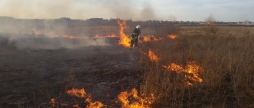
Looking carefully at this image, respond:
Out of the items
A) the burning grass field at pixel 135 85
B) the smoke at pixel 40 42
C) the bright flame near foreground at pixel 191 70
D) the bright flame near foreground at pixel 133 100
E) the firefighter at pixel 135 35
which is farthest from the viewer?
the smoke at pixel 40 42

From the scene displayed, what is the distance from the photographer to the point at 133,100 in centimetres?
589

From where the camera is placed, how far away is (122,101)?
229 inches

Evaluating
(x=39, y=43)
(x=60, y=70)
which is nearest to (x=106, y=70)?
(x=60, y=70)

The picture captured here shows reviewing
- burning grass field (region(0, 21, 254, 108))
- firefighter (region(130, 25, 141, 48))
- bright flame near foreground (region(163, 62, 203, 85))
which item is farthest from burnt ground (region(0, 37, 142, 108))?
firefighter (region(130, 25, 141, 48))

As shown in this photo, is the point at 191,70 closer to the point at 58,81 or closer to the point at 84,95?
the point at 84,95

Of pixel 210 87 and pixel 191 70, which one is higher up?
pixel 191 70

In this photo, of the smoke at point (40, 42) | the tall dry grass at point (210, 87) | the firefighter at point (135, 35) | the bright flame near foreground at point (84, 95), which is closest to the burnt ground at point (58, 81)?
the bright flame near foreground at point (84, 95)

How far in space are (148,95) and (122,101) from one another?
0.70 m

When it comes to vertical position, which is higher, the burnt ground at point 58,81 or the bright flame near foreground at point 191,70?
the bright flame near foreground at point 191,70

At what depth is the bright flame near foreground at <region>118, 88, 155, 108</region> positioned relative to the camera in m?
5.42

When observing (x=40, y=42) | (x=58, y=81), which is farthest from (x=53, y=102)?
(x=40, y=42)

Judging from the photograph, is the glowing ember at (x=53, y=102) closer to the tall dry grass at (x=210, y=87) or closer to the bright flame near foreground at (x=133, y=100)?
the bright flame near foreground at (x=133, y=100)

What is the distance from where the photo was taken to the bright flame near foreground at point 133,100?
5.42m

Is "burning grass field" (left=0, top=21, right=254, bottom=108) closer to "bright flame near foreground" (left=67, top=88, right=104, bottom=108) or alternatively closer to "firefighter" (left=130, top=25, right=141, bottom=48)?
"bright flame near foreground" (left=67, top=88, right=104, bottom=108)
